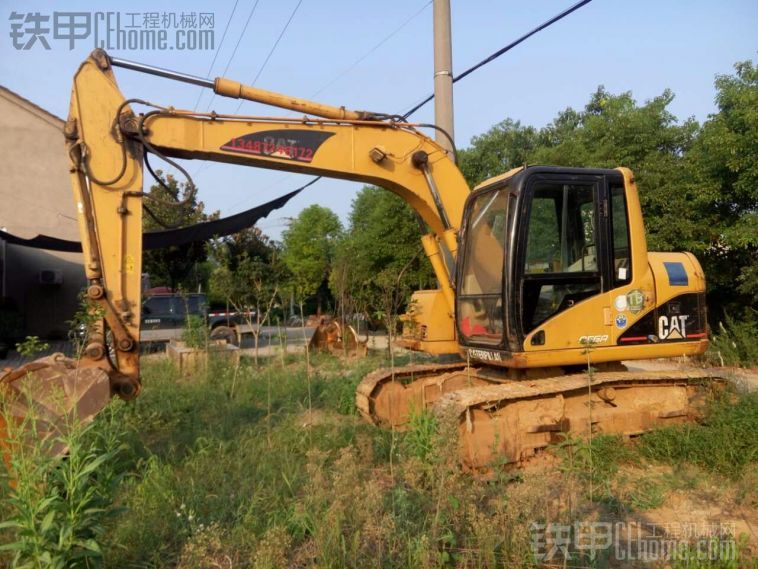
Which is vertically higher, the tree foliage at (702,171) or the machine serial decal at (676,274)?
the tree foliage at (702,171)

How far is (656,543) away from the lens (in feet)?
11.4

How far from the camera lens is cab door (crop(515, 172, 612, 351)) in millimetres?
5262

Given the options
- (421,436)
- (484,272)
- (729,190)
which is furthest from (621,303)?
(729,190)

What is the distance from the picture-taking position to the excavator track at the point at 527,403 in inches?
188

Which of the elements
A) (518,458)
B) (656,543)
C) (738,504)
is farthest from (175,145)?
(738,504)

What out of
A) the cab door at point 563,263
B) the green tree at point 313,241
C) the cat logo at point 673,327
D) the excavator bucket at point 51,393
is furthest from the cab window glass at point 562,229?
the green tree at point 313,241

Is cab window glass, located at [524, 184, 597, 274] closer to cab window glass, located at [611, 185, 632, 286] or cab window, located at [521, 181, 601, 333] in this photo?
cab window, located at [521, 181, 601, 333]

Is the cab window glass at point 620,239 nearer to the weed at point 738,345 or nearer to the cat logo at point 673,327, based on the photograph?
the cat logo at point 673,327

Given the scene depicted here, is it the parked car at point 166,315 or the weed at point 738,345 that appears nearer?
the weed at point 738,345

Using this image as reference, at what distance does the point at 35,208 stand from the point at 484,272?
17.8 m

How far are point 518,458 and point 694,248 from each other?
28.7ft

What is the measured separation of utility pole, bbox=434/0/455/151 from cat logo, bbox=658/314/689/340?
4449 millimetres

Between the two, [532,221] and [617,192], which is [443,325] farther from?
[617,192]

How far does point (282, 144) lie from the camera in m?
5.74
